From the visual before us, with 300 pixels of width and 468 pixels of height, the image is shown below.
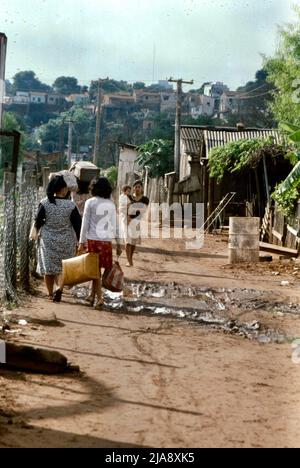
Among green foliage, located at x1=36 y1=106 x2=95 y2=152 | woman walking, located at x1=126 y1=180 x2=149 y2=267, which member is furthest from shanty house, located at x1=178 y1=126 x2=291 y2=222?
green foliage, located at x1=36 y1=106 x2=95 y2=152

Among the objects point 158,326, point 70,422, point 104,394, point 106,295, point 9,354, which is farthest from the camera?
point 106,295

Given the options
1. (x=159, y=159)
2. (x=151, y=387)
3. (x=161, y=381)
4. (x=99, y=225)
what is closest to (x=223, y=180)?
(x=159, y=159)

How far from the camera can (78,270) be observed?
10.6 metres

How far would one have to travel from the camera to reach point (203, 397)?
6.53 m

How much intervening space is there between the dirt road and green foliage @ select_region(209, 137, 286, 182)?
16.0 metres

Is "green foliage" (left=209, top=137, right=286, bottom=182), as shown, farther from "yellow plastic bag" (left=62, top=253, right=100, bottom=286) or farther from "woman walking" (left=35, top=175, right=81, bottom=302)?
"yellow plastic bag" (left=62, top=253, right=100, bottom=286)

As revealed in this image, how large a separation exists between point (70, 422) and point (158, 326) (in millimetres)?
4213

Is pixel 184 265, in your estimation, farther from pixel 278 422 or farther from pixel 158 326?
pixel 278 422

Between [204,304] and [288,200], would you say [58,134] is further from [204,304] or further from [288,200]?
[204,304]

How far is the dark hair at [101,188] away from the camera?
36.8 ft

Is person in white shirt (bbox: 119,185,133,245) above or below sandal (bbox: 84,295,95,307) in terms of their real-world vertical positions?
above

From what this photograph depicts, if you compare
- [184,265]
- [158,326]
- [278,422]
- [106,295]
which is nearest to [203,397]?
[278,422]

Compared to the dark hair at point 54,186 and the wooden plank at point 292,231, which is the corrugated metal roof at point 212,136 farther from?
the dark hair at point 54,186

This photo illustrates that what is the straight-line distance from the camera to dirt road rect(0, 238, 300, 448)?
5.42 metres
